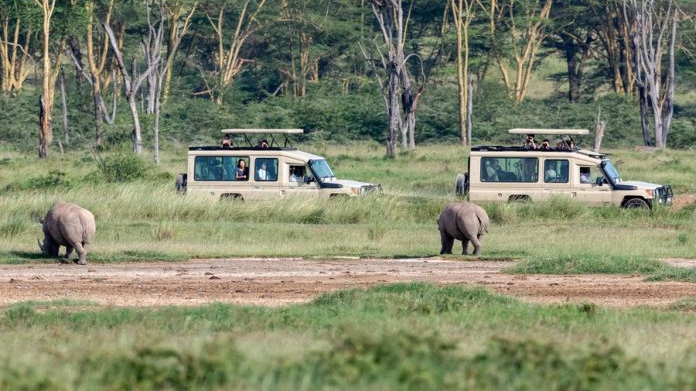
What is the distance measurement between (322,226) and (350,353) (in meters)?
16.9

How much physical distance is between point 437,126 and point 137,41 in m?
14.9

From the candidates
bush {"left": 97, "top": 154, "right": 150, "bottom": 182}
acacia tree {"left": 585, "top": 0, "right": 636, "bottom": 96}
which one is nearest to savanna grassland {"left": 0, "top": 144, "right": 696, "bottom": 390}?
bush {"left": 97, "top": 154, "right": 150, "bottom": 182}

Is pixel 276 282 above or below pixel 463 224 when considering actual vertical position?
below

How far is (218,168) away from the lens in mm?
28031

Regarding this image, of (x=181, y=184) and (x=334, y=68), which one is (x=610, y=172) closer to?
(x=181, y=184)

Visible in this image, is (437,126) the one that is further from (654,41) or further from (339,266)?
(339,266)

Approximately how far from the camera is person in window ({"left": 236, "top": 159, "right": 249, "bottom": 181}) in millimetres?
27938

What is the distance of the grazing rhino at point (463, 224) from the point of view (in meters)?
19.5

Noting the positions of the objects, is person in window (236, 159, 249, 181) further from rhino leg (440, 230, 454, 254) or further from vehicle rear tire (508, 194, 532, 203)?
rhino leg (440, 230, 454, 254)

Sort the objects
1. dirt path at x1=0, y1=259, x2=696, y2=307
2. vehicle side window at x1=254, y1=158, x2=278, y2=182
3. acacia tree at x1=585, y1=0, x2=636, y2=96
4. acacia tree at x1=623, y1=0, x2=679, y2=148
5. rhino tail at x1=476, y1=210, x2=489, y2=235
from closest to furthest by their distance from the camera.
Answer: dirt path at x1=0, y1=259, x2=696, y2=307
rhino tail at x1=476, y1=210, x2=489, y2=235
vehicle side window at x1=254, y1=158, x2=278, y2=182
acacia tree at x1=623, y1=0, x2=679, y2=148
acacia tree at x1=585, y1=0, x2=636, y2=96

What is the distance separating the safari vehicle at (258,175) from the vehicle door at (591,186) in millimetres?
4256

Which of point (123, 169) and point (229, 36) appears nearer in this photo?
point (123, 169)

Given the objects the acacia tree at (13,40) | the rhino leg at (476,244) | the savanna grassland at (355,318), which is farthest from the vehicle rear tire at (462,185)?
the acacia tree at (13,40)

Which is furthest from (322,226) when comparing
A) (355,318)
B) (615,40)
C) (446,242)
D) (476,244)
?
(615,40)
